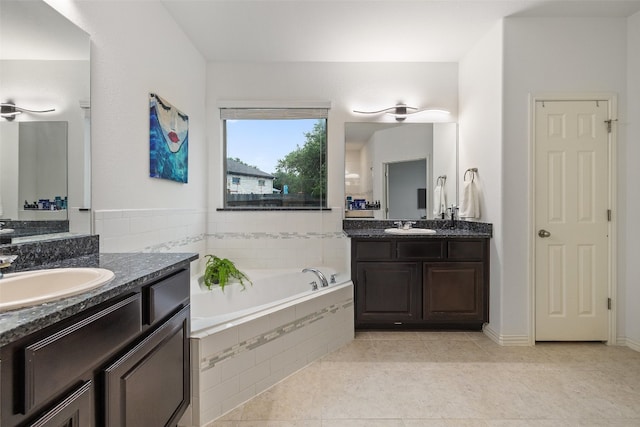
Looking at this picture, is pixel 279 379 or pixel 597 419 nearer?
pixel 597 419

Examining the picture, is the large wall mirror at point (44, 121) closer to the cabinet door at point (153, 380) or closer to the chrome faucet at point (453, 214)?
the cabinet door at point (153, 380)

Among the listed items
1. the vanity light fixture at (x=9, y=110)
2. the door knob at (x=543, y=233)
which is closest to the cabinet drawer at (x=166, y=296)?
the vanity light fixture at (x=9, y=110)

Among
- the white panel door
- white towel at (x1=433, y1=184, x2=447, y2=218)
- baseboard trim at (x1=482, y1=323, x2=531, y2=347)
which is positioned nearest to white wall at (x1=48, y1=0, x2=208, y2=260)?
white towel at (x1=433, y1=184, x2=447, y2=218)

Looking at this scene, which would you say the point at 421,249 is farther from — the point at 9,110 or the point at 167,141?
the point at 9,110

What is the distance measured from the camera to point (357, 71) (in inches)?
130

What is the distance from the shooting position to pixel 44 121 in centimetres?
140

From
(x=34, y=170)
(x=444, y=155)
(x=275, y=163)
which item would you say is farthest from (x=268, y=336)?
(x=444, y=155)

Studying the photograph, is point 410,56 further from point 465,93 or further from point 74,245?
point 74,245

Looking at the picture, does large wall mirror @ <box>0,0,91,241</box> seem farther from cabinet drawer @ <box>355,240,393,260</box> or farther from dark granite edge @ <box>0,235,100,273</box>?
cabinet drawer @ <box>355,240,393,260</box>

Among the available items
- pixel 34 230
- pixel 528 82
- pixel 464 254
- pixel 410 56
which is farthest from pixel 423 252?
pixel 34 230

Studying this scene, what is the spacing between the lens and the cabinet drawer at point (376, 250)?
279 centimetres

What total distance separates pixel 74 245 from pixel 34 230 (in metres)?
0.19

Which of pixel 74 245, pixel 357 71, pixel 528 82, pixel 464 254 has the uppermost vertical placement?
pixel 357 71

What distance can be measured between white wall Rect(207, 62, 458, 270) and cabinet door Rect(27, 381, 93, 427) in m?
2.40
